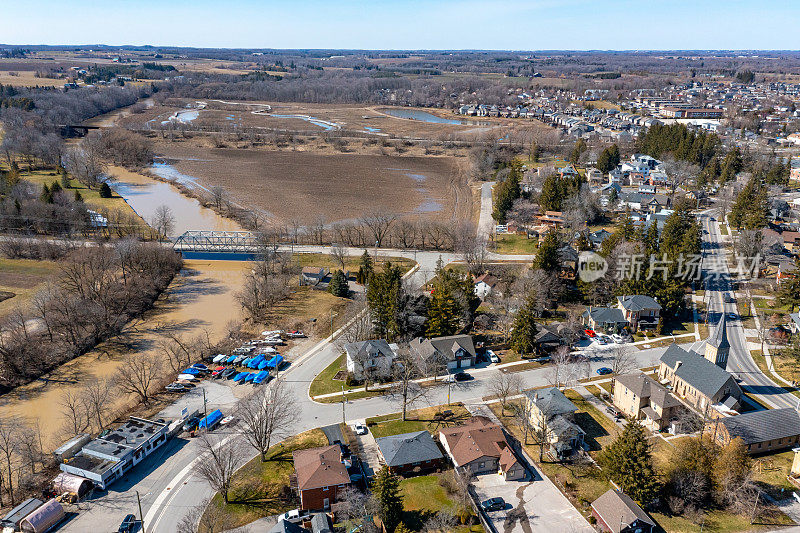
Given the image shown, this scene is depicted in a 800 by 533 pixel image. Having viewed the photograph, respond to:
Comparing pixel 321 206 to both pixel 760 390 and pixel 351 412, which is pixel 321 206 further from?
pixel 760 390

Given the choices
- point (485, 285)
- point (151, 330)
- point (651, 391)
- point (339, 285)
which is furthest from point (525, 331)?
point (151, 330)

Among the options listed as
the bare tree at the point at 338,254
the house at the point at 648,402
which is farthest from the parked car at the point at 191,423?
the bare tree at the point at 338,254

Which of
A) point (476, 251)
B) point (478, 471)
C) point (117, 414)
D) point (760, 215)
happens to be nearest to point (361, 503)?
point (478, 471)

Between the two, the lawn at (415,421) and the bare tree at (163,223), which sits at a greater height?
the bare tree at (163,223)

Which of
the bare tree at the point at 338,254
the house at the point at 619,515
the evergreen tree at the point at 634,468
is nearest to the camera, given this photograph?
the house at the point at 619,515

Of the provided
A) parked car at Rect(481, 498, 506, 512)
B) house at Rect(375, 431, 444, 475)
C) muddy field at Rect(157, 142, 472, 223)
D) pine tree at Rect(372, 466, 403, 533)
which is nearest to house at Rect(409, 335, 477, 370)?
house at Rect(375, 431, 444, 475)

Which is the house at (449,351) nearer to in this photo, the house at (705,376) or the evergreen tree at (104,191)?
the house at (705,376)

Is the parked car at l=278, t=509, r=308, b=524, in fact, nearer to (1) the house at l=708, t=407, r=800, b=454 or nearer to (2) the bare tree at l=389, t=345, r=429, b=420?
(2) the bare tree at l=389, t=345, r=429, b=420
